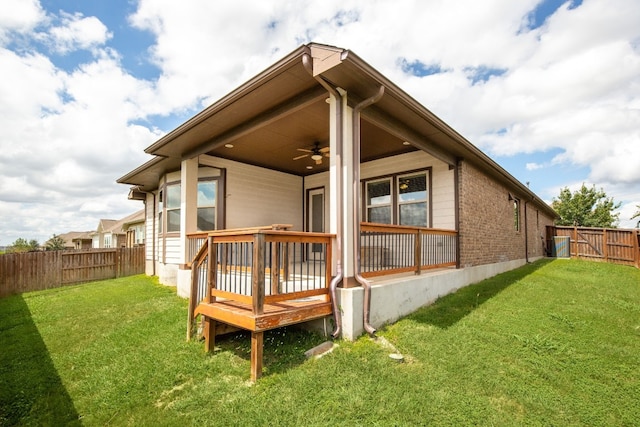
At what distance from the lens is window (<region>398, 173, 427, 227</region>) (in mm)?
7848

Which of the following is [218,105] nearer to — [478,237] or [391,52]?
[391,52]

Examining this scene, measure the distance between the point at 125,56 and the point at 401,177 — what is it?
26.9 feet

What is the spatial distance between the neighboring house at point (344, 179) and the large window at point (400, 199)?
27 mm

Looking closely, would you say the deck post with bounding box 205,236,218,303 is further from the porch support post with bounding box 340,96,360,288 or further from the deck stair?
the porch support post with bounding box 340,96,360,288

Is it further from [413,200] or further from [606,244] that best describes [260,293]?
[606,244]

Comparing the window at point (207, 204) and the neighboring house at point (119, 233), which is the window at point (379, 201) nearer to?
the window at point (207, 204)

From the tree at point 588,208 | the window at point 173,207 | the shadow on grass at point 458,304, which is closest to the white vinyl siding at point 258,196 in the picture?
the window at point 173,207

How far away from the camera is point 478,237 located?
8203 mm

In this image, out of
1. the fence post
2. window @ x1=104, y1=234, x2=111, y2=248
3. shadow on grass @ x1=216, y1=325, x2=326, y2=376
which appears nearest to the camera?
shadow on grass @ x1=216, y1=325, x2=326, y2=376

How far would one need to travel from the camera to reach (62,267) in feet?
37.4

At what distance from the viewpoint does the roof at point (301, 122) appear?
4.16 m

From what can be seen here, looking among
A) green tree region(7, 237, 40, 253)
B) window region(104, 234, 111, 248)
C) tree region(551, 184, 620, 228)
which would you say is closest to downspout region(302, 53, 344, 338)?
window region(104, 234, 111, 248)

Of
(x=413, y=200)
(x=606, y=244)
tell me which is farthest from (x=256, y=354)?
(x=606, y=244)

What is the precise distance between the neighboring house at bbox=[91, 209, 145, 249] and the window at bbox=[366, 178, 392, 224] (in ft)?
55.8
